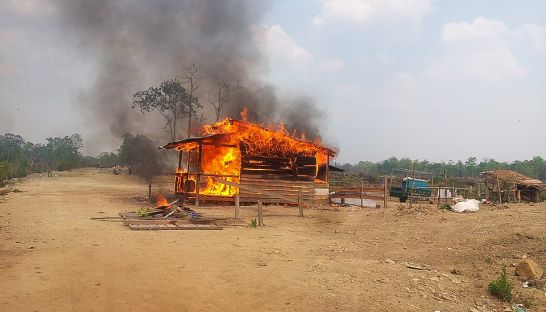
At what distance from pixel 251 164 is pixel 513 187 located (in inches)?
753

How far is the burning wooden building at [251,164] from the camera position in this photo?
65.4 feet

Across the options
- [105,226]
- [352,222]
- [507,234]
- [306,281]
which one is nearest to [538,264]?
[507,234]

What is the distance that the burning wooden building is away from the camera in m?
19.9

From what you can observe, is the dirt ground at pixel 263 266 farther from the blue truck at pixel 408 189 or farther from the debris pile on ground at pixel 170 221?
the blue truck at pixel 408 189

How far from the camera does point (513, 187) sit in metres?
26.4

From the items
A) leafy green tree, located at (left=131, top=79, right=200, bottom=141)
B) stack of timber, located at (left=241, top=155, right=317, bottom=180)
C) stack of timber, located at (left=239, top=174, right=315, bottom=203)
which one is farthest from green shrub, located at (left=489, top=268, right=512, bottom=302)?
leafy green tree, located at (left=131, top=79, right=200, bottom=141)

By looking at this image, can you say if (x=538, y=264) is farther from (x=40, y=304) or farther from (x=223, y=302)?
(x=40, y=304)

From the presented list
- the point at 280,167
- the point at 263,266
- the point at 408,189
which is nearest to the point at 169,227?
the point at 263,266

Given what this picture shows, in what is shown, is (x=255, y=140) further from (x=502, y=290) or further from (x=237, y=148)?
(x=502, y=290)

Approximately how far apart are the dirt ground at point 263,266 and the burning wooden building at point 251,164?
824 centimetres

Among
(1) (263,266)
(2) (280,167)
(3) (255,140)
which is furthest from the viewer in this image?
(2) (280,167)

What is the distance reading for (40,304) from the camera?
4.78 meters

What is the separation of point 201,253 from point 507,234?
293 inches

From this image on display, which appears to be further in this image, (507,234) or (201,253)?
(507,234)
